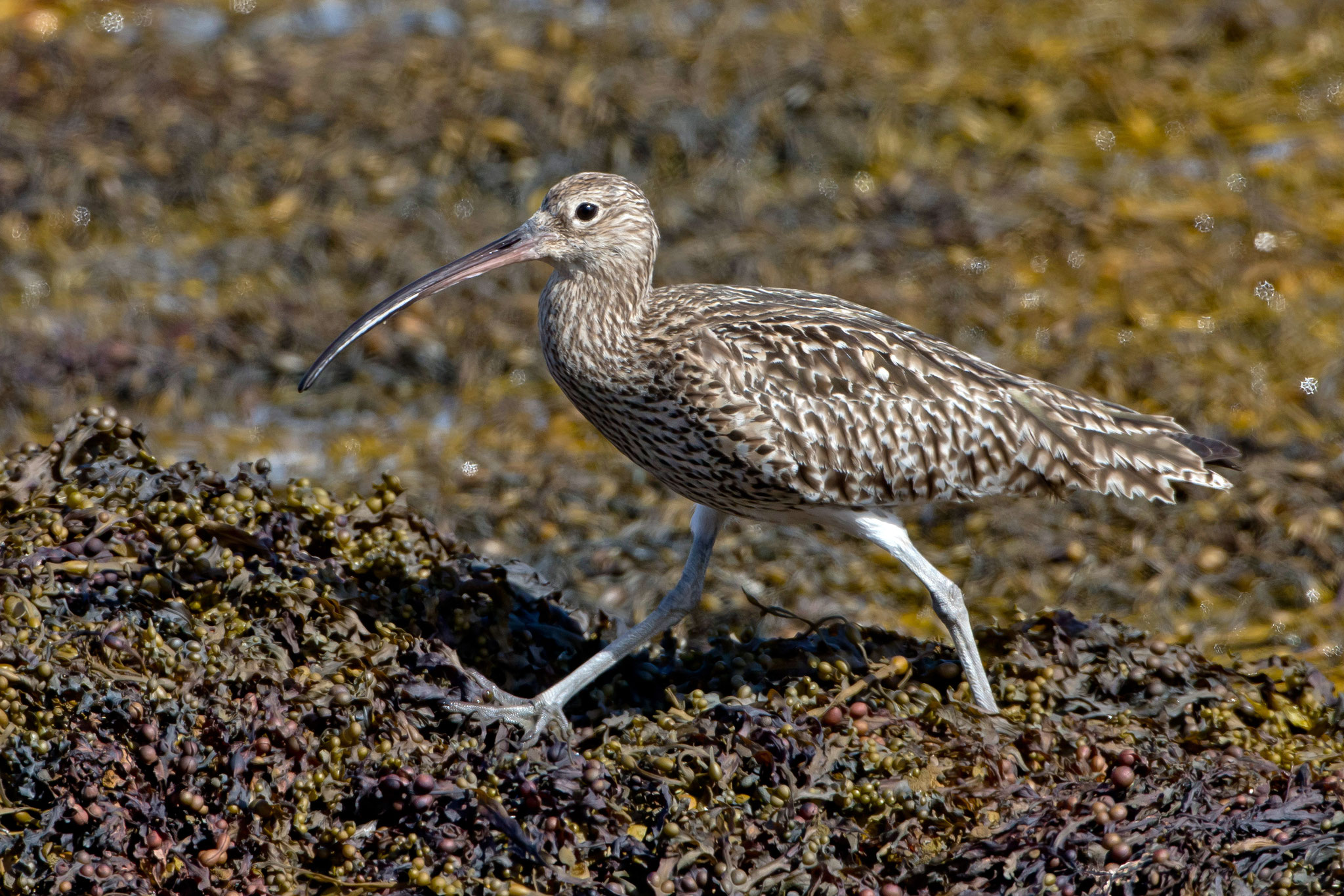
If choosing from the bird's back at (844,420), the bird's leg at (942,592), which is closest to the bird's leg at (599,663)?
the bird's back at (844,420)

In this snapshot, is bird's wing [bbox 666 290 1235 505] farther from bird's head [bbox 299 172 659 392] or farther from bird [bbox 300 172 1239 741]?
bird's head [bbox 299 172 659 392]

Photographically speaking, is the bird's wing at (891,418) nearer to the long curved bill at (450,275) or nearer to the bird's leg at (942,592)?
the bird's leg at (942,592)

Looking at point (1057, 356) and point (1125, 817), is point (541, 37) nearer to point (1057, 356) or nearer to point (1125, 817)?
point (1057, 356)

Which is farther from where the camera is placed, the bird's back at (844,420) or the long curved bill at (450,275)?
the long curved bill at (450,275)

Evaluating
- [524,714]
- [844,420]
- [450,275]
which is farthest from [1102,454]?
[450,275]

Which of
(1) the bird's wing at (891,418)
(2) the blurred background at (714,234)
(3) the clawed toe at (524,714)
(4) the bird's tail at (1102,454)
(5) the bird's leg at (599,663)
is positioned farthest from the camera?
(2) the blurred background at (714,234)

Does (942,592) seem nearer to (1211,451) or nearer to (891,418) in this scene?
(891,418)

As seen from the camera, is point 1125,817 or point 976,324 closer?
point 1125,817

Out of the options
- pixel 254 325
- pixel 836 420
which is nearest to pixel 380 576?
pixel 836 420

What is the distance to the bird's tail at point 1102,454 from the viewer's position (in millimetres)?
5438

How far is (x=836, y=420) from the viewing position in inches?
204

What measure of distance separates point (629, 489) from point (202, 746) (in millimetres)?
3054

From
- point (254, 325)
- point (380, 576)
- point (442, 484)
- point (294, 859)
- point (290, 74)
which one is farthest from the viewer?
point (290, 74)

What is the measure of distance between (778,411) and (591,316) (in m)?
0.76
